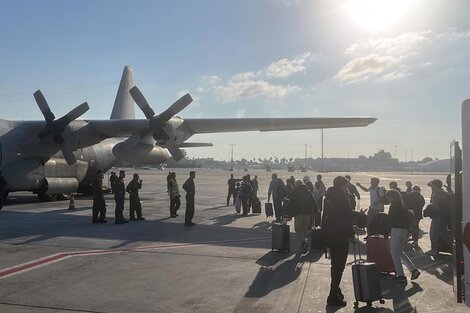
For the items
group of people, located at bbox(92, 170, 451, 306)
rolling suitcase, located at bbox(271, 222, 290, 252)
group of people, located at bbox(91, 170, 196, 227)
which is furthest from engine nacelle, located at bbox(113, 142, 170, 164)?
rolling suitcase, located at bbox(271, 222, 290, 252)

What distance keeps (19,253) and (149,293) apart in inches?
169

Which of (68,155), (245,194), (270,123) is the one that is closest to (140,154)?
(68,155)

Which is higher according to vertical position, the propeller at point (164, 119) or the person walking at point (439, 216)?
the propeller at point (164, 119)

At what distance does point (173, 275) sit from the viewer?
743 cm

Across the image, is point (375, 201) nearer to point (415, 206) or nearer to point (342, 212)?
point (415, 206)

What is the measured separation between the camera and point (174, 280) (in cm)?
711

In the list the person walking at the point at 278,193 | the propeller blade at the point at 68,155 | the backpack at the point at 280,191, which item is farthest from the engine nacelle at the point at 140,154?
the backpack at the point at 280,191

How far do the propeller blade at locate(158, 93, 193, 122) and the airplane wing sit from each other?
135 cm

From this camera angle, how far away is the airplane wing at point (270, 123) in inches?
824

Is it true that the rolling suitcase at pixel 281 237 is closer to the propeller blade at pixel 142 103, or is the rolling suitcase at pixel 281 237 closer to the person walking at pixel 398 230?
the person walking at pixel 398 230

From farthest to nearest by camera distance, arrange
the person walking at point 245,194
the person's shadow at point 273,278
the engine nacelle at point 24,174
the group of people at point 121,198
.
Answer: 1. the engine nacelle at point 24,174
2. the person walking at point 245,194
3. the group of people at point 121,198
4. the person's shadow at point 273,278

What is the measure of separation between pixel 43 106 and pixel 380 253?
19.3 m

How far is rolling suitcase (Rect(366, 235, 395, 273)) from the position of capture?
782 centimetres

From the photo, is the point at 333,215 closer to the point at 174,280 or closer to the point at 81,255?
the point at 174,280
